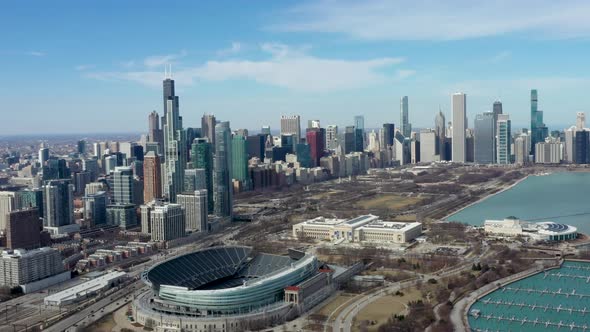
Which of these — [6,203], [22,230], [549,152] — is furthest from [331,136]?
[22,230]

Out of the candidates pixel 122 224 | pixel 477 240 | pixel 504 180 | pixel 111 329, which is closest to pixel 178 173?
pixel 122 224

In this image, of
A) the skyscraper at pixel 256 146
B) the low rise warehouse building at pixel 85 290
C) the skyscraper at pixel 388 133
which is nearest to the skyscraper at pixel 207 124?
the skyscraper at pixel 256 146

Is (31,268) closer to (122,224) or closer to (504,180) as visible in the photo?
(122,224)

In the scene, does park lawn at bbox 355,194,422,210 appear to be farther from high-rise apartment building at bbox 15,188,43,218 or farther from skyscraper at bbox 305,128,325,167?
skyscraper at bbox 305,128,325,167

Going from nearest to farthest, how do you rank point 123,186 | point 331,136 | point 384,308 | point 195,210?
point 384,308 → point 195,210 → point 123,186 → point 331,136

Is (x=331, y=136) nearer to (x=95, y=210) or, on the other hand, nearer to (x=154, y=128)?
(x=154, y=128)

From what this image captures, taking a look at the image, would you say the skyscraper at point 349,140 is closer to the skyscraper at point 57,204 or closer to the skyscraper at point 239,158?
the skyscraper at point 239,158
